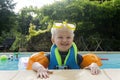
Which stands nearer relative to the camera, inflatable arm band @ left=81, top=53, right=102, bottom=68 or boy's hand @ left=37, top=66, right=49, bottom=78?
boy's hand @ left=37, top=66, right=49, bottom=78

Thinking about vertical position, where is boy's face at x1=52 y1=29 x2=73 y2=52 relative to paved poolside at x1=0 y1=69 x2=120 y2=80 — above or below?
above

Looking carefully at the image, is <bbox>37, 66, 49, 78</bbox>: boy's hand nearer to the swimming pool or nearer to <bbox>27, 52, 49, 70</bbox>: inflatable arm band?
<bbox>27, 52, 49, 70</bbox>: inflatable arm band

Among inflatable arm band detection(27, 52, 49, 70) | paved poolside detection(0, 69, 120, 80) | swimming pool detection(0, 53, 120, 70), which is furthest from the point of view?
swimming pool detection(0, 53, 120, 70)

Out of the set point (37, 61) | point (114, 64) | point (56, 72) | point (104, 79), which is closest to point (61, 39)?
point (37, 61)

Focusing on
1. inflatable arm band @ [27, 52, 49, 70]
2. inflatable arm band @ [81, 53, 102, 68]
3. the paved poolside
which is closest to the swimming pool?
inflatable arm band @ [81, 53, 102, 68]

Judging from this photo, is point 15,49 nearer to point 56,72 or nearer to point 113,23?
point 113,23

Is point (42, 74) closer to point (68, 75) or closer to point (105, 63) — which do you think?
point (68, 75)

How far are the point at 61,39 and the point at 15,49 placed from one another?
1263cm

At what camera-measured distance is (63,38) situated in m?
2.67

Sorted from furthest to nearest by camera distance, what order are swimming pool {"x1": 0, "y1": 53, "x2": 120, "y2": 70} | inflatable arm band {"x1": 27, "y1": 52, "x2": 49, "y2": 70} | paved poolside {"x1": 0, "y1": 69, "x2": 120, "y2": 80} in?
swimming pool {"x1": 0, "y1": 53, "x2": 120, "y2": 70}
inflatable arm band {"x1": 27, "y1": 52, "x2": 49, "y2": 70}
paved poolside {"x1": 0, "y1": 69, "x2": 120, "y2": 80}

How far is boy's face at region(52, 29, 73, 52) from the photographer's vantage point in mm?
2658

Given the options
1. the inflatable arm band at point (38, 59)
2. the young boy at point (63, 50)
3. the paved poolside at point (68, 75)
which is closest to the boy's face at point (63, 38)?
the young boy at point (63, 50)

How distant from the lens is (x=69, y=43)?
270 cm

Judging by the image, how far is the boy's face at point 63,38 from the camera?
2658 mm
